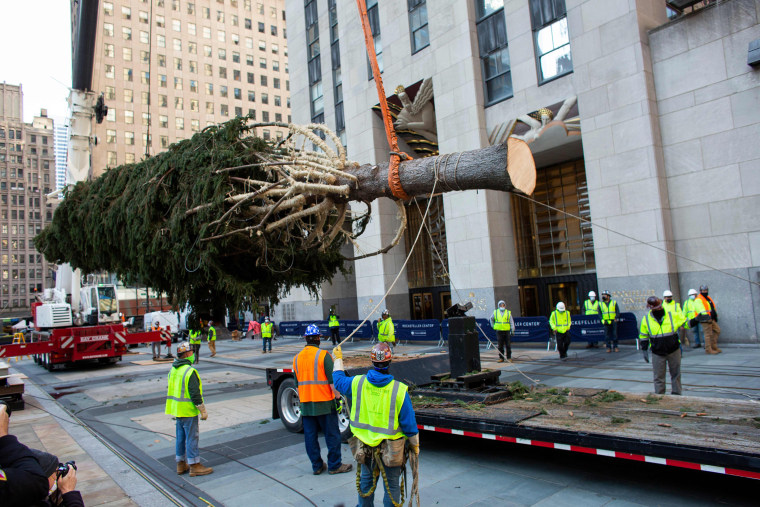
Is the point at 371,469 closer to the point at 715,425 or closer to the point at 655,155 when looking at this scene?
the point at 715,425

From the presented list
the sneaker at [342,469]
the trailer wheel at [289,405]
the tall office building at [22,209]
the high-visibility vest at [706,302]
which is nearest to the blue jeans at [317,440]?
the sneaker at [342,469]

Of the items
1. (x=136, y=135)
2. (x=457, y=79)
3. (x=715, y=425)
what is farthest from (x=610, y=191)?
(x=136, y=135)

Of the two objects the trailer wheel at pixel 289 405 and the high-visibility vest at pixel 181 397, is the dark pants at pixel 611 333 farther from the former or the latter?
the high-visibility vest at pixel 181 397

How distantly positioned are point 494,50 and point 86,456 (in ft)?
65.4

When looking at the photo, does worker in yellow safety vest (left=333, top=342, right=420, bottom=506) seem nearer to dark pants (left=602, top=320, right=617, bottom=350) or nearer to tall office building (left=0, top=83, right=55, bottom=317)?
dark pants (left=602, top=320, right=617, bottom=350)

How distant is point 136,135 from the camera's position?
64125 millimetres

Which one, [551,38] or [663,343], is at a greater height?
[551,38]

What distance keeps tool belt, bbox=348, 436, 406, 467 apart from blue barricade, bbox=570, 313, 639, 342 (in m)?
13.4

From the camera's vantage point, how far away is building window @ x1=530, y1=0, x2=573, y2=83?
18438 mm

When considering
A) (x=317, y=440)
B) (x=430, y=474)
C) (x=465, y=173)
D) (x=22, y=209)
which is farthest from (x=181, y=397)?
(x=22, y=209)

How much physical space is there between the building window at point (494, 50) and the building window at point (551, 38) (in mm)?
1458

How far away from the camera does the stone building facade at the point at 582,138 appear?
14602 millimetres

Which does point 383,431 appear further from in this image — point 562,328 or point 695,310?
point 695,310

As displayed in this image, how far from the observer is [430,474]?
5934mm
